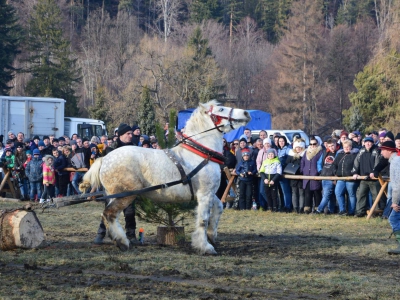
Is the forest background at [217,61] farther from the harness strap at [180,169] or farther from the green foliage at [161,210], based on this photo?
the harness strap at [180,169]

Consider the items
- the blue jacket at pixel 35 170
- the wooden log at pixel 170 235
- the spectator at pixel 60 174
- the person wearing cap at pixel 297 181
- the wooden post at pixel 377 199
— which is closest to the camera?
the wooden log at pixel 170 235

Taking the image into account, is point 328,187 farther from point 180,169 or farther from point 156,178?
point 156,178

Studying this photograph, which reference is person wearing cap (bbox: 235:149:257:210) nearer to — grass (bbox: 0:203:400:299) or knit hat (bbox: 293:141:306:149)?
knit hat (bbox: 293:141:306:149)

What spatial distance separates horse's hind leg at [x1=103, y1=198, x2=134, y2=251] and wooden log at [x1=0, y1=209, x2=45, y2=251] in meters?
1.18

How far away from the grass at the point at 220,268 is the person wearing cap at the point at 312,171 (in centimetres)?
384

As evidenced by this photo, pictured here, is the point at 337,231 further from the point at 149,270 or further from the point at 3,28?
the point at 3,28

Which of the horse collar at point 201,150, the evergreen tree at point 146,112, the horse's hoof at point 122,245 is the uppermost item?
the evergreen tree at point 146,112

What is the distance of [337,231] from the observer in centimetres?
1545

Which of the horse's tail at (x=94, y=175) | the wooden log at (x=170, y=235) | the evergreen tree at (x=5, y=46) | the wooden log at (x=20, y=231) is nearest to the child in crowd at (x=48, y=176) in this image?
the wooden log at (x=170, y=235)

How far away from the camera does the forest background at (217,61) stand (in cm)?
5191

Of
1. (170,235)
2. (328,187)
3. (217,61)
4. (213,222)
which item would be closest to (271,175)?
(328,187)

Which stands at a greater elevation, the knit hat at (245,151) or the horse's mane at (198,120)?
the horse's mane at (198,120)

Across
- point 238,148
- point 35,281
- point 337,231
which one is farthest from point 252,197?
point 35,281

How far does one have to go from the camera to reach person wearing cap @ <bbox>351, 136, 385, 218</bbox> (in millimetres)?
17953
